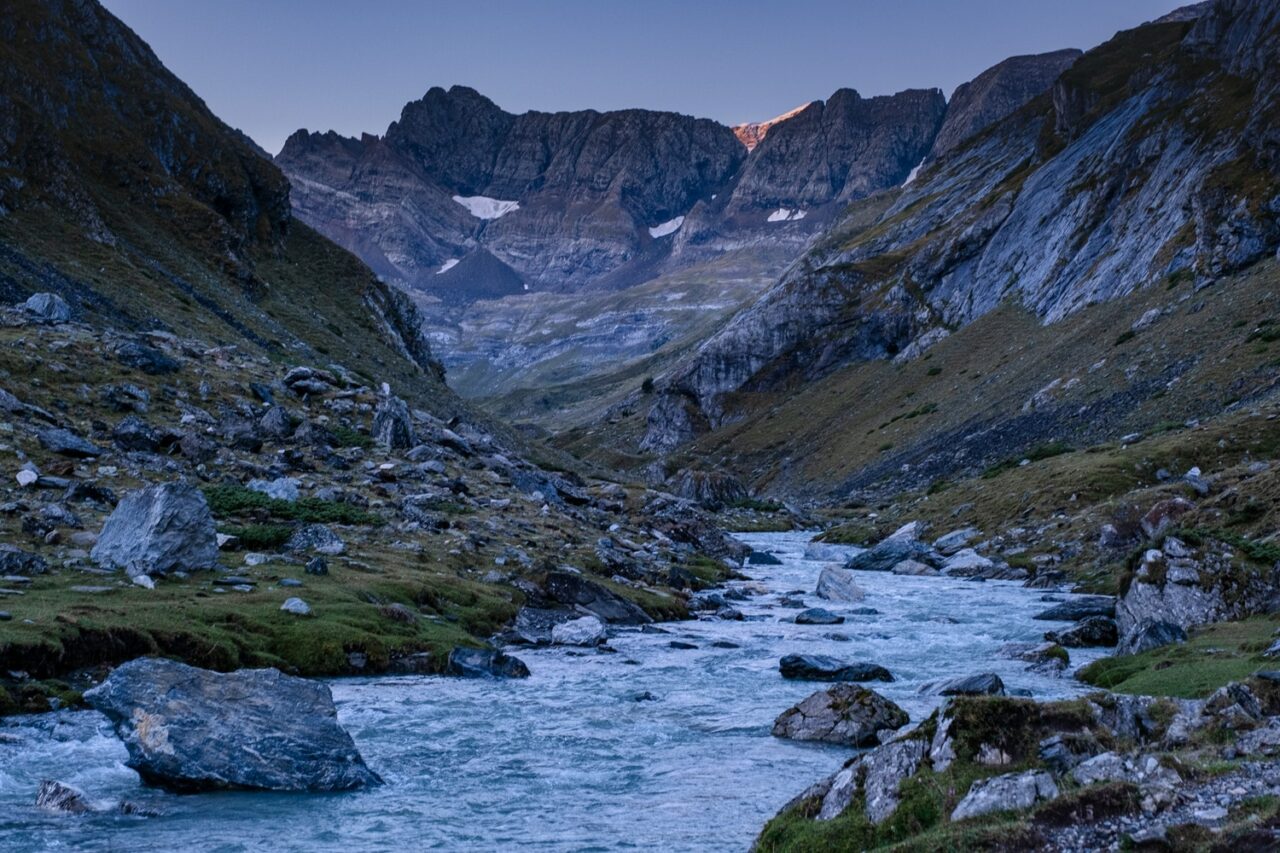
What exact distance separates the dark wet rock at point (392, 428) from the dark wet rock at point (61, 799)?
38408 millimetres

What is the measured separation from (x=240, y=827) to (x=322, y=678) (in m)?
10.4

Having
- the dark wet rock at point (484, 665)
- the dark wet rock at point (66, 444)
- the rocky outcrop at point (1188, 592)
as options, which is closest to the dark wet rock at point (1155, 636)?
the rocky outcrop at point (1188, 592)

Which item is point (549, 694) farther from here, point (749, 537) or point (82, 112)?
point (82, 112)

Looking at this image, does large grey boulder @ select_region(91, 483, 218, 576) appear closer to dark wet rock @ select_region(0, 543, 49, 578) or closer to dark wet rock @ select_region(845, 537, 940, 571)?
dark wet rock @ select_region(0, 543, 49, 578)

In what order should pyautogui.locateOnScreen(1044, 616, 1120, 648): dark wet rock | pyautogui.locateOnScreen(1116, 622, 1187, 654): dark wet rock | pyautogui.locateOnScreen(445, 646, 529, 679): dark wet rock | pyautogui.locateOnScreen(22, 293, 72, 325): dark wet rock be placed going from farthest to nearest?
pyautogui.locateOnScreen(22, 293, 72, 325): dark wet rock < pyautogui.locateOnScreen(1044, 616, 1120, 648): dark wet rock < pyautogui.locateOnScreen(445, 646, 529, 679): dark wet rock < pyautogui.locateOnScreen(1116, 622, 1187, 654): dark wet rock

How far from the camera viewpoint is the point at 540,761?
20.1 metres

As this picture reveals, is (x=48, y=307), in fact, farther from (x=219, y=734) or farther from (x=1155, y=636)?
(x=1155, y=636)

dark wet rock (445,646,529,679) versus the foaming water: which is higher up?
dark wet rock (445,646,529,679)

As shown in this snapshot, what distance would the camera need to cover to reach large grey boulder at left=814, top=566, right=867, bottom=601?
45.3 m

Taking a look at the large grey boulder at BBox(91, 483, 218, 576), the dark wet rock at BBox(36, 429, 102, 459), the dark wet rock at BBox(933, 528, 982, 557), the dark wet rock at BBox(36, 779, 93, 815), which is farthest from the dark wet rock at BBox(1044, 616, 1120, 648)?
the dark wet rock at BBox(36, 429, 102, 459)

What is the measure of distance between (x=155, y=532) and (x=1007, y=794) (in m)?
27.8

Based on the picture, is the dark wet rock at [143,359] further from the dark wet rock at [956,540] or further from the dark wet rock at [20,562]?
the dark wet rock at [956,540]

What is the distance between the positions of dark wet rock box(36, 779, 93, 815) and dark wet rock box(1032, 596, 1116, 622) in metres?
32.0

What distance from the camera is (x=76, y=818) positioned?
15516 millimetres
